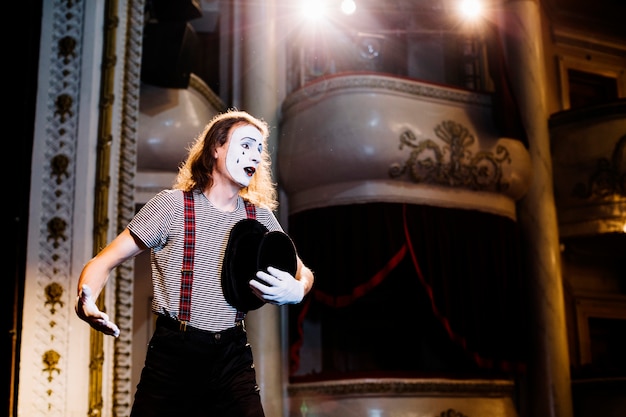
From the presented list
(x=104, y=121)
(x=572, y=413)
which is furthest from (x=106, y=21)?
(x=572, y=413)

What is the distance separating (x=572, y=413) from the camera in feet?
28.4

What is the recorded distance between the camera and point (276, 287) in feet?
8.47

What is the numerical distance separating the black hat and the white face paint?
207 millimetres

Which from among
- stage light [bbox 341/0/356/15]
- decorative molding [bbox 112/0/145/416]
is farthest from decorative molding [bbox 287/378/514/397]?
stage light [bbox 341/0/356/15]

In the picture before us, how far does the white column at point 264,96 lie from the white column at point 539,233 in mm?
2757

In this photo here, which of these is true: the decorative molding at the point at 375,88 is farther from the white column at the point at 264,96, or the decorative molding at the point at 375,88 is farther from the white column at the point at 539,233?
the white column at the point at 539,233

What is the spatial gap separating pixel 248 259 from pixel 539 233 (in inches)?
273

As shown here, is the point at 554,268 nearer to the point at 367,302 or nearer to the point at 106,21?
the point at 367,302

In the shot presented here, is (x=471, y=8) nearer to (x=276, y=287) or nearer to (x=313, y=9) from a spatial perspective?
(x=313, y=9)

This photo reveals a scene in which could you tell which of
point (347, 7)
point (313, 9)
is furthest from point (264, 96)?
point (347, 7)

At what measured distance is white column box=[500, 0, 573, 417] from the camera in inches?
342

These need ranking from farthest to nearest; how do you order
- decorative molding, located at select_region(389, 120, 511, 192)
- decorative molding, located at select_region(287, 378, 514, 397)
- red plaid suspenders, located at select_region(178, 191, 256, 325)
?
decorative molding, located at select_region(389, 120, 511, 192)
decorative molding, located at select_region(287, 378, 514, 397)
red plaid suspenders, located at select_region(178, 191, 256, 325)

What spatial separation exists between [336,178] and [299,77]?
1.62 m

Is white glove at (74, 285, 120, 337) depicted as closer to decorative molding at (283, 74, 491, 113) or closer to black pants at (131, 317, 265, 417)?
black pants at (131, 317, 265, 417)
